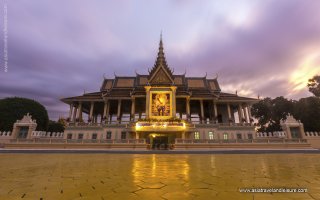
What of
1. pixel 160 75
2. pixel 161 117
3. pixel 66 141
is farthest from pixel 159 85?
pixel 66 141

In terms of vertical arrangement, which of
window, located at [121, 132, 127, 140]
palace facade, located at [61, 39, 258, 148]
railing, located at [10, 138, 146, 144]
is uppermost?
palace facade, located at [61, 39, 258, 148]

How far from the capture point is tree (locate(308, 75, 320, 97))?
32459 mm

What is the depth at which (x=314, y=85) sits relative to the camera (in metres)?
33.4

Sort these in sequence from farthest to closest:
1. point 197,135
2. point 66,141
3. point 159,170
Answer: point 197,135 → point 66,141 → point 159,170

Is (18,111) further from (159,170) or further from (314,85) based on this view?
(314,85)

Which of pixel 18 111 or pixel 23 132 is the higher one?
pixel 18 111

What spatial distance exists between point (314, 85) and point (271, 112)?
11005mm

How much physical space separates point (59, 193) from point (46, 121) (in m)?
45.6

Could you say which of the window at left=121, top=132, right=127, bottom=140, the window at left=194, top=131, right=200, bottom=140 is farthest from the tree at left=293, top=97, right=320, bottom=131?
the window at left=121, top=132, right=127, bottom=140

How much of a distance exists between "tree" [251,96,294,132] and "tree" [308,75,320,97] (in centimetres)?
628

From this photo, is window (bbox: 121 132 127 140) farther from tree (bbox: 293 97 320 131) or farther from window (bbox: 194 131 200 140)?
tree (bbox: 293 97 320 131)

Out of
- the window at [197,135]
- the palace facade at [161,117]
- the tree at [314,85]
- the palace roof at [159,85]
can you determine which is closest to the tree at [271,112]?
the tree at [314,85]

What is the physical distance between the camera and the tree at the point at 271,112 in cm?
3959

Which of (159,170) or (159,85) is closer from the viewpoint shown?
(159,170)
